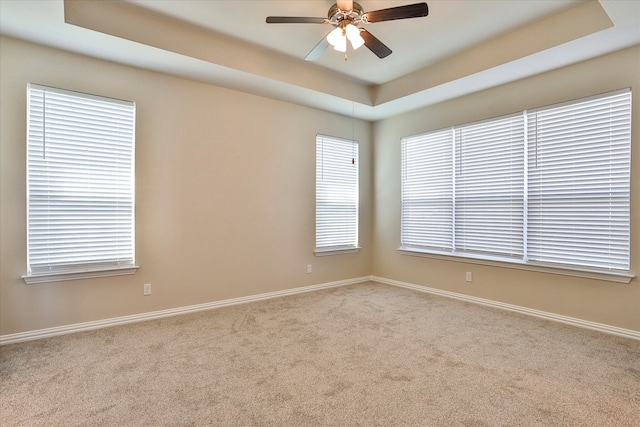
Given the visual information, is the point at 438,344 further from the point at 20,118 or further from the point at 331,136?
the point at 20,118

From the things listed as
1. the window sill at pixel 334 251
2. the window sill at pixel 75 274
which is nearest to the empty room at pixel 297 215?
the window sill at pixel 75 274

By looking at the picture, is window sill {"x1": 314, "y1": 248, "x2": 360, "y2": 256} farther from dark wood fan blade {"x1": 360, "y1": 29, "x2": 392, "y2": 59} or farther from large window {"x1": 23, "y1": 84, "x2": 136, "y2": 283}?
dark wood fan blade {"x1": 360, "y1": 29, "x2": 392, "y2": 59}

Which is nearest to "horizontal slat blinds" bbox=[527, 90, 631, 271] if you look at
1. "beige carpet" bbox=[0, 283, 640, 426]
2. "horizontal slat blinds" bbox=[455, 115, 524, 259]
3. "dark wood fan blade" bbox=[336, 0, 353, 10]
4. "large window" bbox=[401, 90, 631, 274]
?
"large window" bbox=[401, 90, 631, 274]

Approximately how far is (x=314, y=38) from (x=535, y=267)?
343 centimetres

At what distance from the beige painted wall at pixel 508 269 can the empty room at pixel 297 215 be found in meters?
0.03

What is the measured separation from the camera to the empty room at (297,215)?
2178 mm

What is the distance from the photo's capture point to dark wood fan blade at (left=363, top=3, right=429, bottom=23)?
2.17 meters

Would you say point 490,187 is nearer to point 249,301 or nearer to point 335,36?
point 335,36

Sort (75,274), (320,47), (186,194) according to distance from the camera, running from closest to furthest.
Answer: (320,47) → (75,274) → (186,194)

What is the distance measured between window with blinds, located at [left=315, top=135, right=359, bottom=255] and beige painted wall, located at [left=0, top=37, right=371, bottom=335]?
17 cm

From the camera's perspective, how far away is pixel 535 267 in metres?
3.60

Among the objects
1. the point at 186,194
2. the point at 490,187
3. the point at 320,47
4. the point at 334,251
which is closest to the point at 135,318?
the point at 186,194

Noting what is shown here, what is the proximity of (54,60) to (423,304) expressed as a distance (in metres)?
4.68

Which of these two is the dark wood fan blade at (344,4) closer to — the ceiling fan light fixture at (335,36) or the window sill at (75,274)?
the ceiling fan light fixture at (335,36)
